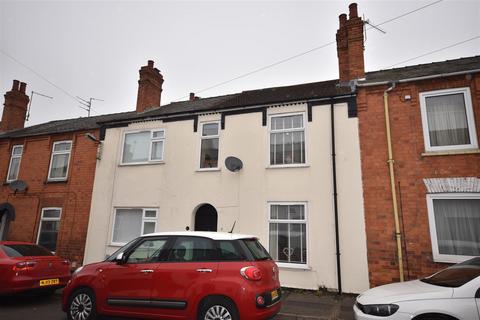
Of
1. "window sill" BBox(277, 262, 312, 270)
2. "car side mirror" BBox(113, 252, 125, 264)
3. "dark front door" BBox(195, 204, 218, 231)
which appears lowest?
"window sill" BBox(277, 262, 312, 270)

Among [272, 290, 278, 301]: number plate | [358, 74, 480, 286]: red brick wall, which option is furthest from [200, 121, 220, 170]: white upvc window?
[272, 290, 278, 301]: number plate

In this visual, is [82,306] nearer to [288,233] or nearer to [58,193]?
[288,233]

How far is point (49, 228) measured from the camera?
40.4 ft

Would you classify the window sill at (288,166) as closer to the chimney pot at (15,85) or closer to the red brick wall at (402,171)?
the red brick wall at (402,171)

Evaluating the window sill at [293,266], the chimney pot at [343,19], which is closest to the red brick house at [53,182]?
the window sill at [293,266]

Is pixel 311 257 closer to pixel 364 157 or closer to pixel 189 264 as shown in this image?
pixel 364 157

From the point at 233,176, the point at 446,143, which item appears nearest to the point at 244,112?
the point at 233,176

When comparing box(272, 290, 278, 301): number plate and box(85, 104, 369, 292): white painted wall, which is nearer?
box(272, 290, 278, 301): number plate

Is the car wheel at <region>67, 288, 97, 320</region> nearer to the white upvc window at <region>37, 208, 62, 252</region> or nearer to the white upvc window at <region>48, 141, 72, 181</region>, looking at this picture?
the white upvc window at <region>37, 208, 62, 252</region>

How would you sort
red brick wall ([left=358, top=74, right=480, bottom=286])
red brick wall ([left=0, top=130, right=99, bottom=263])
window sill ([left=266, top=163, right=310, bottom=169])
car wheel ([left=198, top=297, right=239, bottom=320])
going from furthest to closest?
red brick wall ([left=0, top=130, right=99, bottom=263]) → window sill ([left=266, top=163, right=310, bottom=169]) → red brick wall ([left=358, top=74, right=480, bottom=286]) → car wheel ([left=198, top=297, right=239, bottom=320])

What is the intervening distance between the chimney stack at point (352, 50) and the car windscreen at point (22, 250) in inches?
404

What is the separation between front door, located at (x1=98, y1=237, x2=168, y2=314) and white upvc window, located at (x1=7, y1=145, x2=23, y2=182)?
11572 mm

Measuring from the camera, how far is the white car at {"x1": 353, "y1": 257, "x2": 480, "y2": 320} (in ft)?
13.7

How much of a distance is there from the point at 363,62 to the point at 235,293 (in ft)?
27.3
